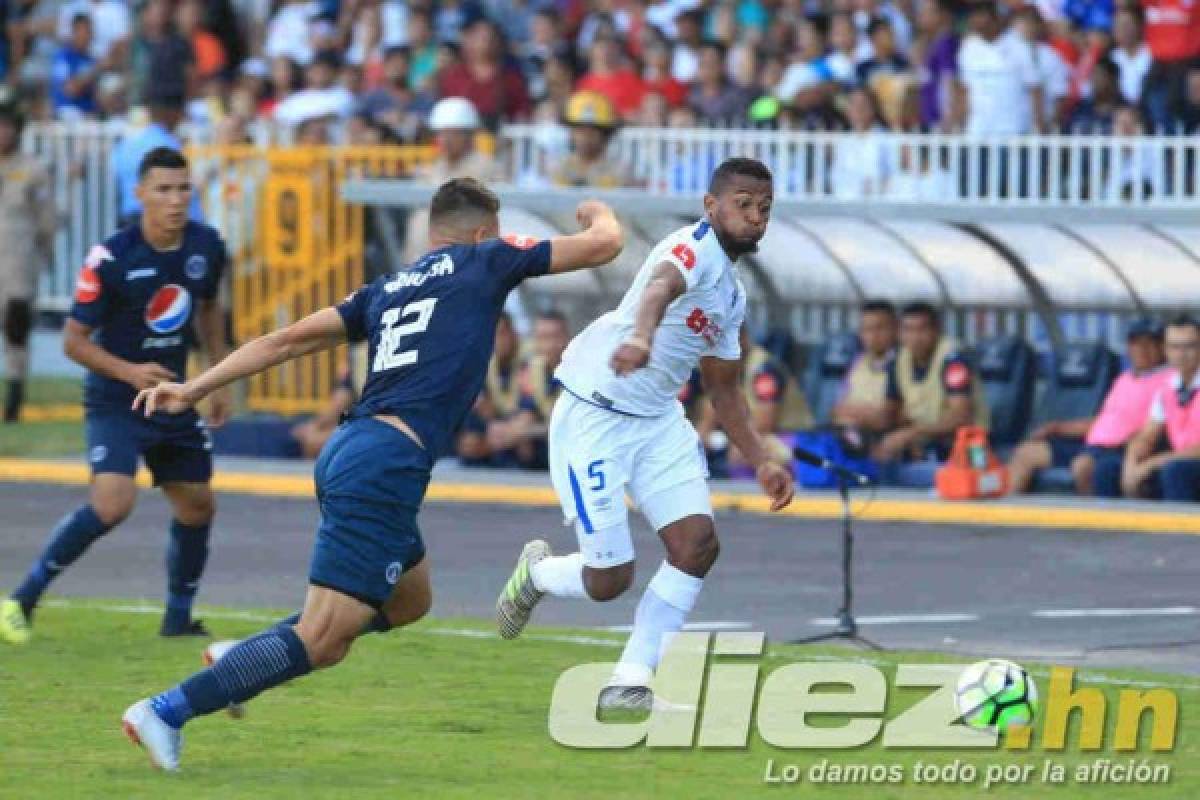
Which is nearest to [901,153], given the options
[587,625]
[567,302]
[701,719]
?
[567,302]

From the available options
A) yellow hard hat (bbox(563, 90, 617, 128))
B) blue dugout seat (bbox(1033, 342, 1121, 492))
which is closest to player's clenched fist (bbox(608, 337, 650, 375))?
blue dugout seat (bbox(1033, 342, 1121, 492))

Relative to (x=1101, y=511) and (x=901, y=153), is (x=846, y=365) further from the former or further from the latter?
(x=1101, y=511)

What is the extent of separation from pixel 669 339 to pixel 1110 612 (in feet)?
15.5

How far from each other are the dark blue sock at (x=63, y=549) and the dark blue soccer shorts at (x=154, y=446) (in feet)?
0.76

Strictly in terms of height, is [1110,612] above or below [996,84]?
below

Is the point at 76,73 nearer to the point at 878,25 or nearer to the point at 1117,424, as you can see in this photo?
the point at 878,25

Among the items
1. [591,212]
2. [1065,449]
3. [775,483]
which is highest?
[591,212]

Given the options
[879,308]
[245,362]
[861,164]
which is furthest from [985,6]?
[245,362]

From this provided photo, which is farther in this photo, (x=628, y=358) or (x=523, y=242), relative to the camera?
(x=523, y=242)

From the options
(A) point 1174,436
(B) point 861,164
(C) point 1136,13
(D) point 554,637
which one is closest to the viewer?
(D) point 554,637

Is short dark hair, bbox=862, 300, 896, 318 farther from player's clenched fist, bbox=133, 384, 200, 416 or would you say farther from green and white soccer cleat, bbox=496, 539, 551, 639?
player's clenched fist, bbox=133, 384, 200, 416

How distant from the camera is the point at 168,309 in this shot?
1418cm

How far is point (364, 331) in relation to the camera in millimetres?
10781

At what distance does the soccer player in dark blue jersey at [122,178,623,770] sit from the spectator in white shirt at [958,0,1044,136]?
42.3 feet
